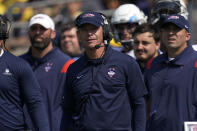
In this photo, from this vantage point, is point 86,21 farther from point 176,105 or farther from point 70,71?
point 176,105

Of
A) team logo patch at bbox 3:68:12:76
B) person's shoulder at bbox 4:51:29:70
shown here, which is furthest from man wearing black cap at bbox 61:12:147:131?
team logo patch at bbox 3:68:12:76

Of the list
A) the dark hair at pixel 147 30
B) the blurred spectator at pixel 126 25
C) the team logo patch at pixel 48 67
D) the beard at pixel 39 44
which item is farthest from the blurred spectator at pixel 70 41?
the dark hair at pixel 147 30

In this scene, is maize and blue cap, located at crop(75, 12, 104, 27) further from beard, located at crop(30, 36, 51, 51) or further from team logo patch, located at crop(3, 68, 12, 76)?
beard, located at crop(30, 36, 51, 51)

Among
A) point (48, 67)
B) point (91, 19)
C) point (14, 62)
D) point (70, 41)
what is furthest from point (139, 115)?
point (70, 41)

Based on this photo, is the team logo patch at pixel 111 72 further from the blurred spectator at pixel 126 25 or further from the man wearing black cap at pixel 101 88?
the blurred spectator at pixel 126 25

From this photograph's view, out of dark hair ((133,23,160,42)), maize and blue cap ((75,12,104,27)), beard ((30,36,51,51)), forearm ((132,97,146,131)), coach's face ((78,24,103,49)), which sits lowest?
forearm ((132,97,146,131))

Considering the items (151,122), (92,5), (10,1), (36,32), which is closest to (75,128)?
(151,122)

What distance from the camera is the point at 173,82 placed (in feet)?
21.8

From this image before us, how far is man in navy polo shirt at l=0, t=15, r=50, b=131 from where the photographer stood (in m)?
6.48

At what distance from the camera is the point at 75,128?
6352 mm

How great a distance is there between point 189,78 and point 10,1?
7.87 metres

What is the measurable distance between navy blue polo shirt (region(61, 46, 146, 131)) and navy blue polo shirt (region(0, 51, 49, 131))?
1.26 ft

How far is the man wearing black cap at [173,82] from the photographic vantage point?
6504 mm

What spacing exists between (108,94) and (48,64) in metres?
2.50
